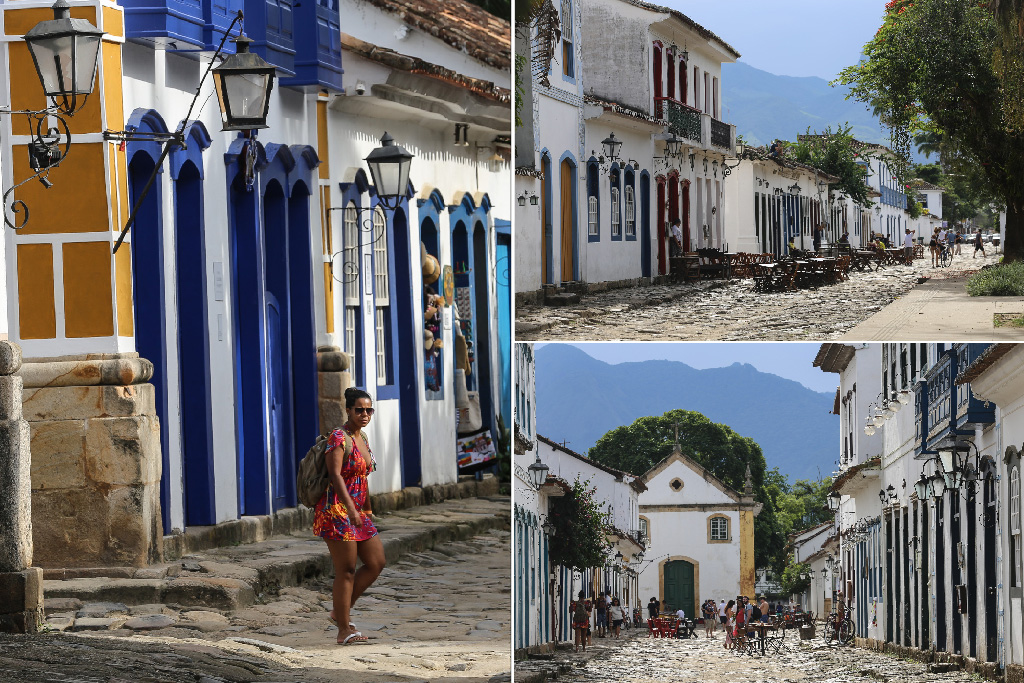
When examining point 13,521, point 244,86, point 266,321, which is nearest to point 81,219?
point 244,86

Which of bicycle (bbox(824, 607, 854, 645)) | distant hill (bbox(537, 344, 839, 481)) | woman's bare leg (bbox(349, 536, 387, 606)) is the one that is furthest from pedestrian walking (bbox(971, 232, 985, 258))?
woman's bare leg (bbox(349, 536, 387, 606))

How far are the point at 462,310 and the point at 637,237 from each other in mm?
13913

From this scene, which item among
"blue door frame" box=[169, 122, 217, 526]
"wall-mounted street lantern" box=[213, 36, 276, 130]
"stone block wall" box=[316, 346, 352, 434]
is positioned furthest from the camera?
"stone block wall" box=[316, 346, 352, 434]

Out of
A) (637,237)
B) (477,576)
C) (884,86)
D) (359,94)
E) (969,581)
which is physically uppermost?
(359,94)

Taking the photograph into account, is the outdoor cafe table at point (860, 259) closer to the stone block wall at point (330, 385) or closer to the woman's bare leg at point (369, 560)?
the woman's bare leg at point (369, 560)

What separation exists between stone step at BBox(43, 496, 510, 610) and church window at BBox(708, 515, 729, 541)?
5.07 meters

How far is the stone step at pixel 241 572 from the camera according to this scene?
943cm

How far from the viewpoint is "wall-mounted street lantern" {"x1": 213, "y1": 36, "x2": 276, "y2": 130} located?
1075cm

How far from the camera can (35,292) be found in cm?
1015

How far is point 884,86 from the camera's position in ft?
16.2

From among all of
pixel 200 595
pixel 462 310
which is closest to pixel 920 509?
pixel 200 595

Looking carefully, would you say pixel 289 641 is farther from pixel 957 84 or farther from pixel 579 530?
pixel 957 84

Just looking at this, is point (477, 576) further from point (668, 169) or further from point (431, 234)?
point (668, 169)

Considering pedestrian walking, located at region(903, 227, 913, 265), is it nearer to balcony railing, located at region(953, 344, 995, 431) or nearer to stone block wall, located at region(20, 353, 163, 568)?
balcony railing, located at region(953, 344, 995, 431)
